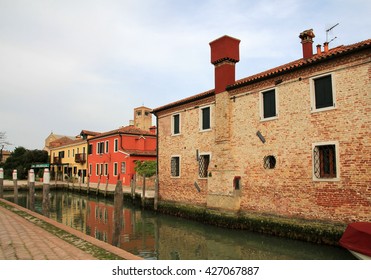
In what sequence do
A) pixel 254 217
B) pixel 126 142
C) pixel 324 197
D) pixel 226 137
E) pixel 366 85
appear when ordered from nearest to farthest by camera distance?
pixel 366 85
pixel 324 197
pixel 254 217
pixel 226 137
pixel 126 142

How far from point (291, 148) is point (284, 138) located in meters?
0.47

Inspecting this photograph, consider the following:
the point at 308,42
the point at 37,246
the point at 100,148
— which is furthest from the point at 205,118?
the point at 100,148

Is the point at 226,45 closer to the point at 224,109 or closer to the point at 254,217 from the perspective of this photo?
the point at 224,109

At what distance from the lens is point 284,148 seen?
10.8 meters

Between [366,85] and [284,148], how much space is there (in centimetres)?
327

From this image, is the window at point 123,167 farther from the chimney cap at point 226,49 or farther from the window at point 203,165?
the chimney cap at point 226,49

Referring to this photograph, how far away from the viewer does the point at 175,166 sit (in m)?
16.2

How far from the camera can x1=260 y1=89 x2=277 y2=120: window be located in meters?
11.3

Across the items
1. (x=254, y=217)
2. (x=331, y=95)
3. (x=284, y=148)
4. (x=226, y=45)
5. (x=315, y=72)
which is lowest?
(x=254, y=217)

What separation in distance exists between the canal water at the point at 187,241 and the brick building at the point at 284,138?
43.1 inches

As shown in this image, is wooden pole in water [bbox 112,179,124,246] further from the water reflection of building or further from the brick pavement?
the brick pavement

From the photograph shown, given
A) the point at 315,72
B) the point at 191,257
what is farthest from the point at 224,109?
the point at 191,257

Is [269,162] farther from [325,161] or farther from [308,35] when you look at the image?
[308,35]

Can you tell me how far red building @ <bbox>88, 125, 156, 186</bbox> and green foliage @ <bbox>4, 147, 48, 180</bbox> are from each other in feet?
39.0
